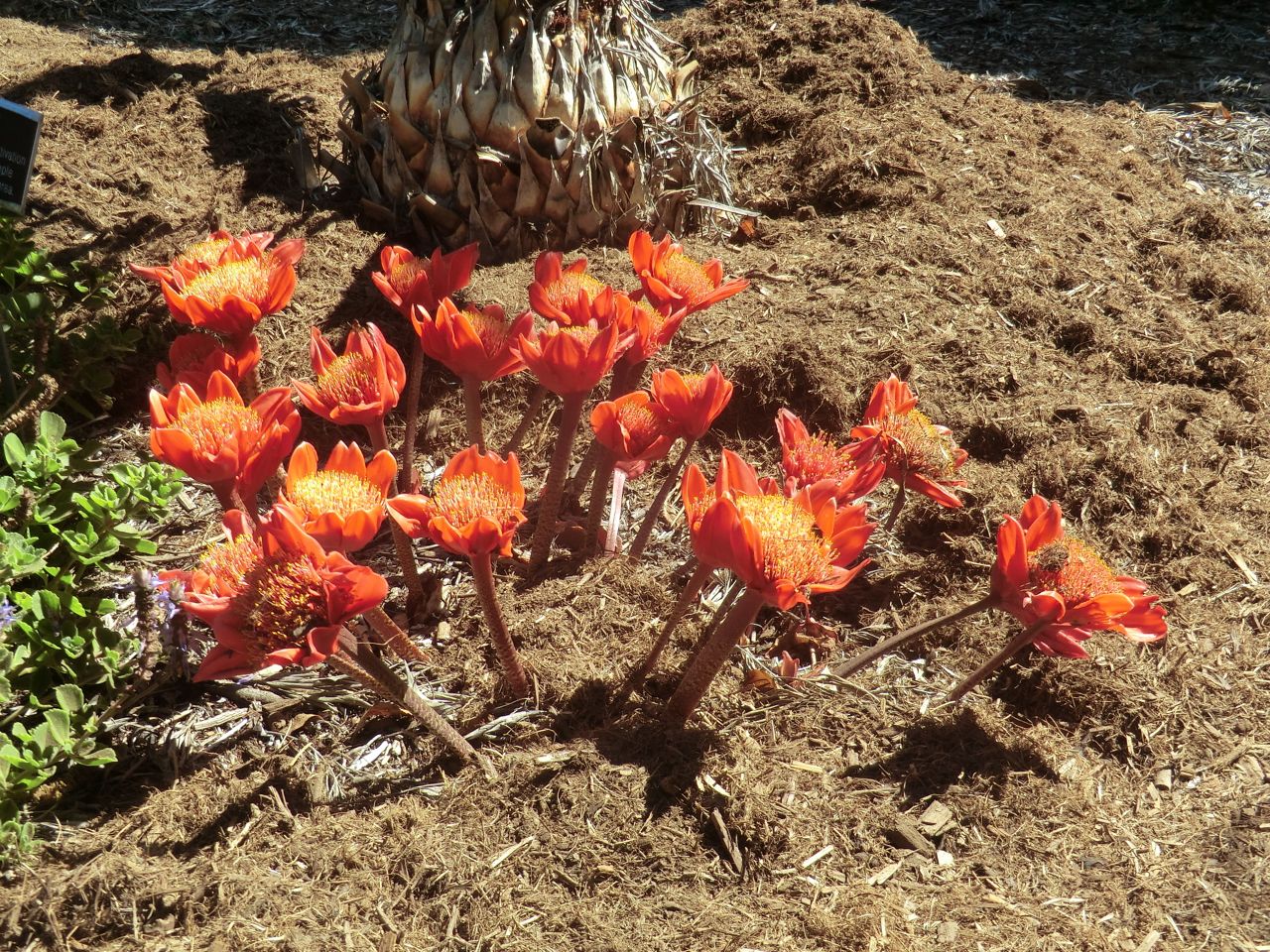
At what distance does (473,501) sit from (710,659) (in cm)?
50

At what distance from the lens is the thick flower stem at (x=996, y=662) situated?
1.73 m

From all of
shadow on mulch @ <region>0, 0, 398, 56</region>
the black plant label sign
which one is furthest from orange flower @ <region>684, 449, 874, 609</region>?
shadow on mulch @ <region>0, 0, 398, 56</region>

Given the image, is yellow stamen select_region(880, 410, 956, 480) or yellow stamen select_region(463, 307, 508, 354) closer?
yellow stamen select_region(463, 307, 508, 354)

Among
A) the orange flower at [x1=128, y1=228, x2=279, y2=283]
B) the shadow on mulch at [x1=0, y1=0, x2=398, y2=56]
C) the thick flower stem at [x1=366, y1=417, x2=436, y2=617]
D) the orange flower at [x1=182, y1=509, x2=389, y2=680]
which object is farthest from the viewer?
the shadow on mulch at [x1=0, y1=0, x2=398, y2=56]

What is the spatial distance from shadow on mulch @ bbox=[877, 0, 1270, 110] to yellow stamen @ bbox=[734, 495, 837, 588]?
3.95m

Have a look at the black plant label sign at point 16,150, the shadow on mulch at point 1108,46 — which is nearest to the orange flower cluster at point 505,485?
the black plant label sign at point 16,150

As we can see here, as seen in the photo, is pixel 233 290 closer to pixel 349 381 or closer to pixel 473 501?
pixel 349 381

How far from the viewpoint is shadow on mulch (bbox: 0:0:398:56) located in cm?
525

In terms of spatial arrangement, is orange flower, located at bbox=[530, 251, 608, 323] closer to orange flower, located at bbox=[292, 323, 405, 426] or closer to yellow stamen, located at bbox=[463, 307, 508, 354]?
yellow stamen, located at bbox=[463, 307, 508, 354]

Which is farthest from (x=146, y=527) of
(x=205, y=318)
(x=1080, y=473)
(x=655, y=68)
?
(x=1080, y=473)

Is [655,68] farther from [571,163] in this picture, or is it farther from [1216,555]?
[1216,555]

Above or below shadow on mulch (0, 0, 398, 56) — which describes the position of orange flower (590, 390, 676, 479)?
below

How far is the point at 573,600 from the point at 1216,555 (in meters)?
1.53

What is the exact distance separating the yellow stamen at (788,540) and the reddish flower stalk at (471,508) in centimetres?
36
